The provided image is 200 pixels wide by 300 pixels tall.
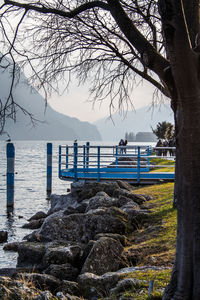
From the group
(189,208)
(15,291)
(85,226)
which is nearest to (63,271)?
(15,291)

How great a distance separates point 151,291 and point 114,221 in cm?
391

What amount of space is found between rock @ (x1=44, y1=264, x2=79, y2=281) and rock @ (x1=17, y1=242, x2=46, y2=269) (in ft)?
3.36

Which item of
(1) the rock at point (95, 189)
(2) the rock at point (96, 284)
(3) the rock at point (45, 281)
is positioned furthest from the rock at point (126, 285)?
(1) the rock at point (95, 189)

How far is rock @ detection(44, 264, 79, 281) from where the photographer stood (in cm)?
648

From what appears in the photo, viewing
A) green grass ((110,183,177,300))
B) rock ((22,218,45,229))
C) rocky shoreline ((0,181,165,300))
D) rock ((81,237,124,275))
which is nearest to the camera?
green grass ((110,183,177,300))

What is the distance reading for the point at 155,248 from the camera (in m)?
7.03

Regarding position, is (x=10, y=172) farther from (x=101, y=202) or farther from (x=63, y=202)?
(x=101, y=202)

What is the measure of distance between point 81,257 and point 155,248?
1.34m

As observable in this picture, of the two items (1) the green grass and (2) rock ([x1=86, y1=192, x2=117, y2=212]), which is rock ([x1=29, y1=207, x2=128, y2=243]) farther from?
(2) rock ([x1=86, y1=192, x2=117, y2=212])

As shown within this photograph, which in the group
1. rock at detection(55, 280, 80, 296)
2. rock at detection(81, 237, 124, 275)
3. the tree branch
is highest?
the tree branch

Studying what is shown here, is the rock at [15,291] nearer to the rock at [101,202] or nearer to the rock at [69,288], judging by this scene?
the rock at [69,288]

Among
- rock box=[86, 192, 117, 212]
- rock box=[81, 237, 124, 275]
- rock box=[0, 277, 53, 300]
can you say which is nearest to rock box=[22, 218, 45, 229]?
rock box=[86, 192, 117, 212]

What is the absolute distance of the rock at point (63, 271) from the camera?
21.3 ft

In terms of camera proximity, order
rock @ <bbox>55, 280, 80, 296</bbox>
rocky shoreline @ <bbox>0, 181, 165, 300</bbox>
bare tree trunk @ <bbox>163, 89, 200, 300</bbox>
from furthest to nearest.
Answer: rock @ <bbox>55, 280, 80, 296</bbox>, rocky shoreline @ <bbox>0, 181, 165, 300</bbox>, bare tree trunk @ <bbox>163, 89, 200, 300</bbox>
